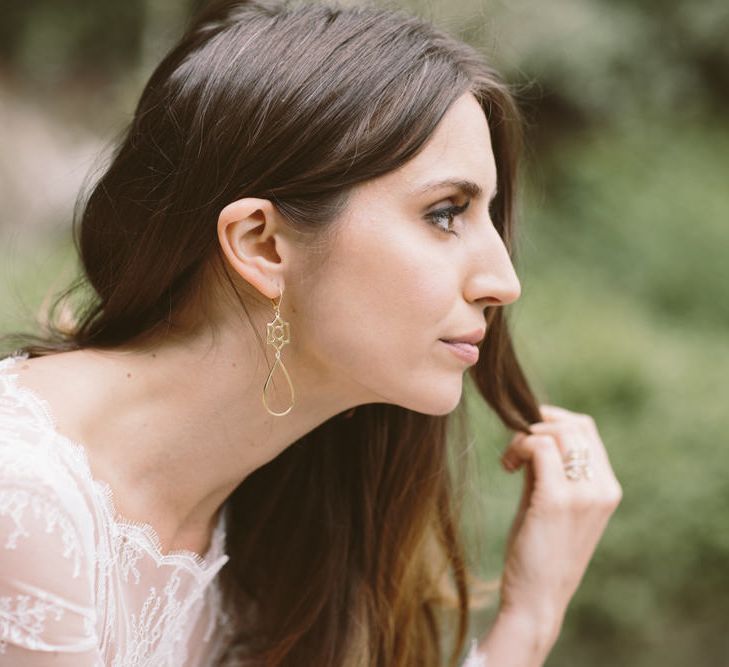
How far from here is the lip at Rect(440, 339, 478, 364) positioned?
1.93 m

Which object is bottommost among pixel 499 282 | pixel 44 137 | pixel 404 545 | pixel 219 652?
pixel 44 137

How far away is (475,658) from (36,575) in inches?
41.8

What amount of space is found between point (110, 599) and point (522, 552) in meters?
0.95

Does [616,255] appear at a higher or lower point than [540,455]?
lower

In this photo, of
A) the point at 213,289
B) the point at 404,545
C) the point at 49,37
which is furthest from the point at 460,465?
the point at 49,37

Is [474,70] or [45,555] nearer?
[45,555]

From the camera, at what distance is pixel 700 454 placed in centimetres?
444

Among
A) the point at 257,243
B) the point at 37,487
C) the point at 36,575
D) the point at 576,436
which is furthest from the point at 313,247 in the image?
the point at 576,436

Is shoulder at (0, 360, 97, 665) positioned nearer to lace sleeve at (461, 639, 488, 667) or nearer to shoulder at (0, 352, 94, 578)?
shoulder at (0, 352, 94, 578)

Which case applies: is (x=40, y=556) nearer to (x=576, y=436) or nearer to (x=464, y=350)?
(x=464, y=350)

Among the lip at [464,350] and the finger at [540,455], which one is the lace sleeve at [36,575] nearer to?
the lip at [464,350]

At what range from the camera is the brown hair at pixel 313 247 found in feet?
5.91

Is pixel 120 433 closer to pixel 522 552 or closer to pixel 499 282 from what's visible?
pixel 499 282

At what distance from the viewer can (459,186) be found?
186cm
